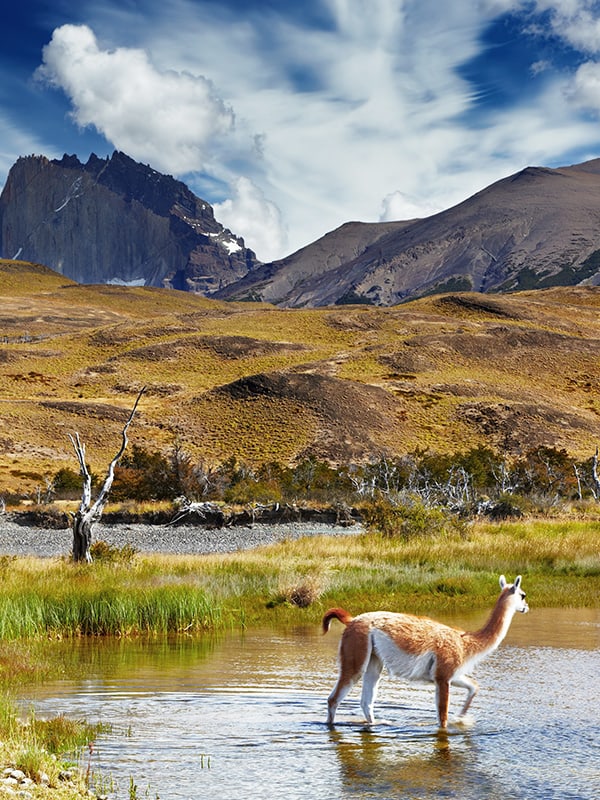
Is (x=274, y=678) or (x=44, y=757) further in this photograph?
(x=274, y=678)

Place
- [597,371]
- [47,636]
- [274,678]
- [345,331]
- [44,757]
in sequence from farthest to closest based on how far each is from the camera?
1. [345,331]
2. [597,371]
3. [47,636]
4. [274,678]
5. [44,757]

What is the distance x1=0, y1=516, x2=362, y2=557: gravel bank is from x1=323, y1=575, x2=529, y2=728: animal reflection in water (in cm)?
2356

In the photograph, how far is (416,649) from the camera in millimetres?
8922

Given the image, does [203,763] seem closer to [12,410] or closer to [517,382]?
[12,410]

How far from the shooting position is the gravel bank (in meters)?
34.1

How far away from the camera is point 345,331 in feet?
456

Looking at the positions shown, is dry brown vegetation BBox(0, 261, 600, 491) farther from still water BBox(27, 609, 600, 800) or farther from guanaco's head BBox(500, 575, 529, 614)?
guanaco's head BBox(500, 575, 529, 614)

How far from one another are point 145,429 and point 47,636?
224 ft

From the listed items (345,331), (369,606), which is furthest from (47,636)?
(345,331)

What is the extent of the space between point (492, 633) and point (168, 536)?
101 feet

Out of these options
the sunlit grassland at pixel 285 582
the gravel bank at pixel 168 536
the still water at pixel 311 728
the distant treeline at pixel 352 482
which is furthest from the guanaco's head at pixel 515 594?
the distant treeline at pixel 352 482

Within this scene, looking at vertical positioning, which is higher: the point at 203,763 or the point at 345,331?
the point at 345,331

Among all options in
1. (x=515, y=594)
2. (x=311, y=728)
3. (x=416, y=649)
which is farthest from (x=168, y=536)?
(x=416, y=649)

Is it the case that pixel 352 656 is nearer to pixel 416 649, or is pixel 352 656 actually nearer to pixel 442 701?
pixel 416 649
